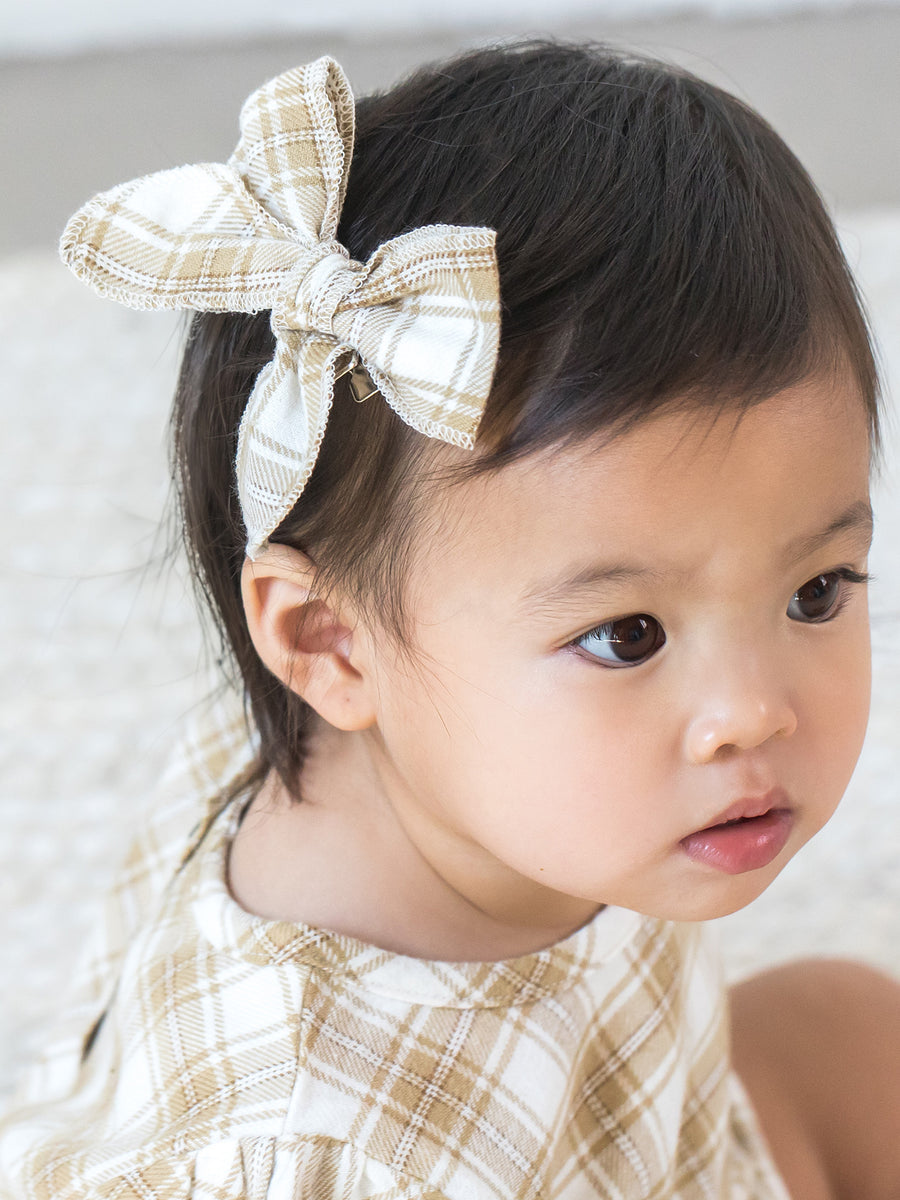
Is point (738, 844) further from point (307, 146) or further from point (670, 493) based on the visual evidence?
point (307, 146)

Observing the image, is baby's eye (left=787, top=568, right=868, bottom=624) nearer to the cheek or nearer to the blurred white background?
the cheek

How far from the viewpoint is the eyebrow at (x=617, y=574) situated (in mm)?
529

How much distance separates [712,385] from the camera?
0.53 metres

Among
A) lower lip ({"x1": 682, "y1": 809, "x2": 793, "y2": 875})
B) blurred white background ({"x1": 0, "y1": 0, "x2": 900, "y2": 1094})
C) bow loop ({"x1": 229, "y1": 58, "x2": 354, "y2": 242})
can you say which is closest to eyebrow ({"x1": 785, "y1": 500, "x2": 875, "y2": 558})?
lower lip ({"x1": 682, "y1": 809, "x2": 793, "y2": 875})

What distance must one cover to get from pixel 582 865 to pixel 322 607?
16 centimetres

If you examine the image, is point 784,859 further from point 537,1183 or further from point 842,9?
point 842,9

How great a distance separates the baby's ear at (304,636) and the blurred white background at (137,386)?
0.27 m

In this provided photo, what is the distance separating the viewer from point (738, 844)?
1.86 ft

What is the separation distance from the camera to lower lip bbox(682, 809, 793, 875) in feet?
1.86

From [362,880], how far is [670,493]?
25cm

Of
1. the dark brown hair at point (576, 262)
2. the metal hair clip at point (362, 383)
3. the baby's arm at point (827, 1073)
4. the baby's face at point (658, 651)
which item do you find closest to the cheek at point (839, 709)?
the baby's face at point (658, 651)

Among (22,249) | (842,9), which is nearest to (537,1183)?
(22,249)

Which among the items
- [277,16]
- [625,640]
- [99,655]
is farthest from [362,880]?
[277,16]

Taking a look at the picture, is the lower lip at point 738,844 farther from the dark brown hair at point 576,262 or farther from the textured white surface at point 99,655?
the textured white surface at point 99,655
